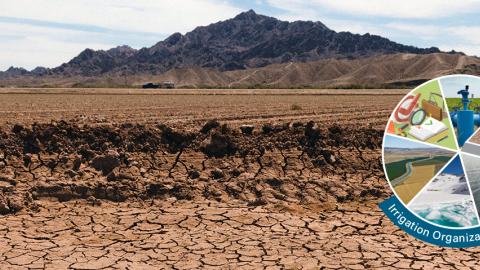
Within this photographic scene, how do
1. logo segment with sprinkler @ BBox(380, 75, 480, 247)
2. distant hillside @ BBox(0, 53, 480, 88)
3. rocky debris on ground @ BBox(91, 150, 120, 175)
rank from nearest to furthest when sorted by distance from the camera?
logo segment with sprinkler @ BBox(380, 75, 480, 247) → rocky debris on ground @ BBox(91, 150, 120, 175) → distant hillside @ BBox(0, 53, 480, 88)

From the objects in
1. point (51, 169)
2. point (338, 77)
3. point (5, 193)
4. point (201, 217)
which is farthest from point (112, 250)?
point (338, 77)

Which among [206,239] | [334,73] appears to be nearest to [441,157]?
[206,239]

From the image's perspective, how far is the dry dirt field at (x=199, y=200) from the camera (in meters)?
5.18

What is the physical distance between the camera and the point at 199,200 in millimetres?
7277

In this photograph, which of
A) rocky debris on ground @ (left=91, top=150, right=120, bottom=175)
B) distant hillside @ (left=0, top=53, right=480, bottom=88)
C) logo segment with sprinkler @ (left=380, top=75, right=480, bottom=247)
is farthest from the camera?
distant hillside @ (left=0, top=53, right=480, bottom=88)

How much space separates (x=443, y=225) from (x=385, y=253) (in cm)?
79

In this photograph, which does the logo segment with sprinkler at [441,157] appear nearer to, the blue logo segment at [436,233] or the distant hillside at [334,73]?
the blue logo segment at [436,233]

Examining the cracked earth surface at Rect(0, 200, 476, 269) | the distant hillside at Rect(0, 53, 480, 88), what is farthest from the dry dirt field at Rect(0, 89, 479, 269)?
the distant hillside at Rect(0, 53, 480, 88)

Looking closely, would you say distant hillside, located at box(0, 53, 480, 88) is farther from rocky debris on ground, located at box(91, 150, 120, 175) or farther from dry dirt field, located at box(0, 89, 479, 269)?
rocky debris on ground, located at box(91, 150, 120, 175)

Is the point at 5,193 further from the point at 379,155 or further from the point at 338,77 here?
the point at 338,77

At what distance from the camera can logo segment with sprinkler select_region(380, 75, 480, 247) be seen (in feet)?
15.1

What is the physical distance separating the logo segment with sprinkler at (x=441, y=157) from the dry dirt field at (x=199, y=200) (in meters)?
0.55

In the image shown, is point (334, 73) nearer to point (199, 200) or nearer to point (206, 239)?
point (199, 200)

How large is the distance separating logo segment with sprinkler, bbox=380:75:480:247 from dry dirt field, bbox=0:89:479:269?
0.55 m
